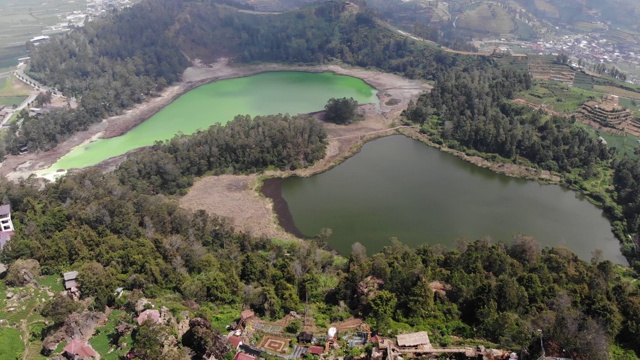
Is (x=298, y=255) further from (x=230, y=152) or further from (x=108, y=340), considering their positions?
(x=230, y=152)

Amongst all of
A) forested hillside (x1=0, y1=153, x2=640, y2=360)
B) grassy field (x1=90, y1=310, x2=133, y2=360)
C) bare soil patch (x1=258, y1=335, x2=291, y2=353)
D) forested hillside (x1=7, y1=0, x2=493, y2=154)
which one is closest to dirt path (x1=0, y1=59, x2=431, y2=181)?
forested hillside (x1=7, y1=0, x2=493, y2=154)

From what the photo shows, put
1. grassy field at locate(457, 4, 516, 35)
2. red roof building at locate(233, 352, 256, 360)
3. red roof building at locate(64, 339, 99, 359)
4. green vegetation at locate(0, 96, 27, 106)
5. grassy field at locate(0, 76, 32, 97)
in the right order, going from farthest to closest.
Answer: grassy field at locate(457, 4, 516, 35) → grassy field at locate(0, 76, 32, 97) → green vegetation at locate(0, 96, 27, 106) → red roof building at locate(64, 339, 99, 359) → red roof building at locate(233, 352, 256, 360)

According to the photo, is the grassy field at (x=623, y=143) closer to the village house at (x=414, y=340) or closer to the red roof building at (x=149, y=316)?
the village house at (x=414, y=340)

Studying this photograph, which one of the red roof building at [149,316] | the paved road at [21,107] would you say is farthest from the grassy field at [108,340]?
the paved road at [21,107]

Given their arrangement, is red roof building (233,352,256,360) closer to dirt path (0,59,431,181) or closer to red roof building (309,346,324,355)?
red roof building (309,346,324,355)

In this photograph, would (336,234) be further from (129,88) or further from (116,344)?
(129,88)

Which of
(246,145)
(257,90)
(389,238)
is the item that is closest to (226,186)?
(246,145)
